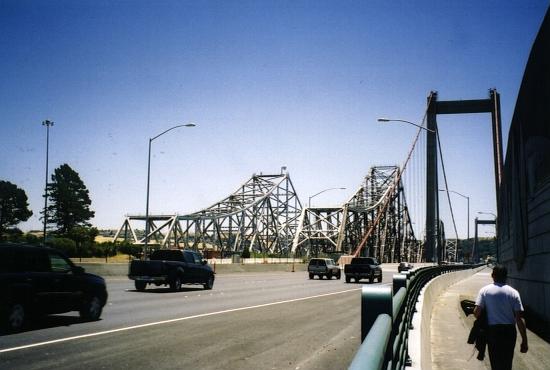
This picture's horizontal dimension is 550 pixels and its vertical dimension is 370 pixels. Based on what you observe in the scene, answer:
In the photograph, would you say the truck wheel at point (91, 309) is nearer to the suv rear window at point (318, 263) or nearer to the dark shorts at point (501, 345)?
the dark shorts at point (501, 345)

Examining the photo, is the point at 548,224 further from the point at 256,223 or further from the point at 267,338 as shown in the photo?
the point at 256,223

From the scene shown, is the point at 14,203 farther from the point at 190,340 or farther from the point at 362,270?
the point at 190,340

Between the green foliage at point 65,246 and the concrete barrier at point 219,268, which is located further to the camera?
the green foliage at point 65,246

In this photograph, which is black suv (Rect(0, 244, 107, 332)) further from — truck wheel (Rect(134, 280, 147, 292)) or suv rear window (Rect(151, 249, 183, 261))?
suv rear window (Rect(151, 249, 183, 261))

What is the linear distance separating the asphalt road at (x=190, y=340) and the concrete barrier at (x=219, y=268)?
17.5 meters

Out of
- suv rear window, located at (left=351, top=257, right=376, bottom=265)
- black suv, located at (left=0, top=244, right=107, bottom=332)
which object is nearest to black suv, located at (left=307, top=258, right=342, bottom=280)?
suv rear window, located at (left=351, top=257, right=376, bottom=265)

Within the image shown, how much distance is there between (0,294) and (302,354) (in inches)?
222

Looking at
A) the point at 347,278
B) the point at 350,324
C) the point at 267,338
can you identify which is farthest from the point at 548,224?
the point at 347,278

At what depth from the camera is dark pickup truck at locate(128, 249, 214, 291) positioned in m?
24.4

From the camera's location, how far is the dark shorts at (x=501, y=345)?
657 cm

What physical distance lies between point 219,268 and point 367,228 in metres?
89.6

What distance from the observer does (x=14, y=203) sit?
100312mm

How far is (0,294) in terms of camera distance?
10.6 meters

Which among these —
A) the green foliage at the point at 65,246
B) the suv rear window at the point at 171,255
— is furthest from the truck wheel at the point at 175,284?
the green foliage at the point at 65,246
